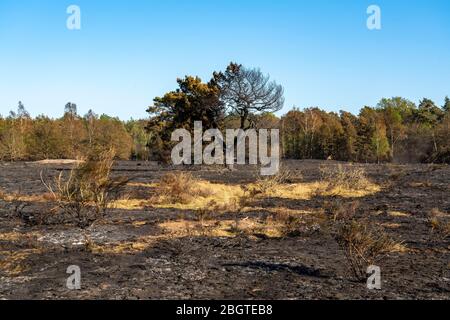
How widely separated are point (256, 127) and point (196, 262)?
2278 centimetres

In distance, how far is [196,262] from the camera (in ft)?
36.2

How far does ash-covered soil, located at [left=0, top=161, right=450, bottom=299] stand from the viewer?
864 cm

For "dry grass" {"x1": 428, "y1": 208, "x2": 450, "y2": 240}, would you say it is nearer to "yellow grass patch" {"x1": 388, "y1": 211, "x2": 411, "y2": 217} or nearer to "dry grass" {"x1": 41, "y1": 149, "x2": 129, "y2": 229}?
"yellow grass patch" {"x1": 388, "y1": 211, "x2": 411, "y2": 217}

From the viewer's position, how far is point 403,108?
84.8 meters

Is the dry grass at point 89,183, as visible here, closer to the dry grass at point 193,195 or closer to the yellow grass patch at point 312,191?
the dry grass at point 193,195

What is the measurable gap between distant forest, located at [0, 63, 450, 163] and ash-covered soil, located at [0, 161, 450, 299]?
15.8 metres

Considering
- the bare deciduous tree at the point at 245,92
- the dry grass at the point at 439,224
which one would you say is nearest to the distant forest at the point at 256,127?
the bare deciduous tree at the point at 245,92

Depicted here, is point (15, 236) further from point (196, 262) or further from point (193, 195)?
point (193, 195)

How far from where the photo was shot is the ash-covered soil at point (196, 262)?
8.64 meters

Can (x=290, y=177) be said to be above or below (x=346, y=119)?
below

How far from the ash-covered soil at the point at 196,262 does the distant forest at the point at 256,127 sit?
15.8 metres
